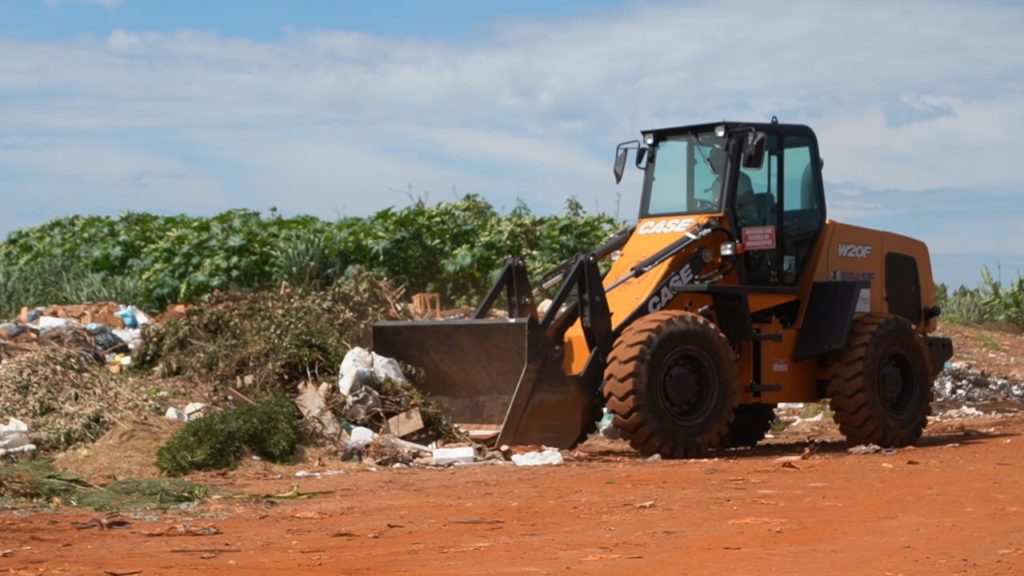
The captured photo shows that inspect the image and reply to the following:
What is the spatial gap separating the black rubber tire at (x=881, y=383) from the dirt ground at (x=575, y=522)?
94 centimetres

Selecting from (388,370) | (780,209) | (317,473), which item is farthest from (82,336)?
(780,209)

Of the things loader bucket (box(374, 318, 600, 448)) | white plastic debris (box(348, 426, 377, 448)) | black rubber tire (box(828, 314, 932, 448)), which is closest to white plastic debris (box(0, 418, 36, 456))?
white plastic debris (box(348, 426, 377, 448))

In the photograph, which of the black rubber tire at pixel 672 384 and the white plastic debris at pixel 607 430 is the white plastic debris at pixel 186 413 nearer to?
the white plastic debris at pixel 607 430

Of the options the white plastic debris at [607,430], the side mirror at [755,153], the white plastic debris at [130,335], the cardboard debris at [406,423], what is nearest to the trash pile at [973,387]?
the white plastic debris at [607,430]

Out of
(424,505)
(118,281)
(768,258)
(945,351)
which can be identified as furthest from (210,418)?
(118,281)

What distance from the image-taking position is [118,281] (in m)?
25.4

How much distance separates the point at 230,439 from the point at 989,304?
2474cm

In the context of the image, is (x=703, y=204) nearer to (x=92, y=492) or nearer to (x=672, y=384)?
(x=672, y=384)

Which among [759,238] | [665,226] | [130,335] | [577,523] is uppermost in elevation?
[665,226]

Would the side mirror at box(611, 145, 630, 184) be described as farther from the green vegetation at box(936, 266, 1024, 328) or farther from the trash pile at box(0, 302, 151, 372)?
the green vegetation at box(936, 266, 1024, 328)

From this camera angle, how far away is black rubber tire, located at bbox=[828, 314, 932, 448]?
14.1 metres

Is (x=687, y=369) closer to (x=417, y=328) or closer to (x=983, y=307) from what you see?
(x=417, y=328)

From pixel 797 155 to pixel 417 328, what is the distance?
4002mm

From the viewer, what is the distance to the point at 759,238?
1386 cm
